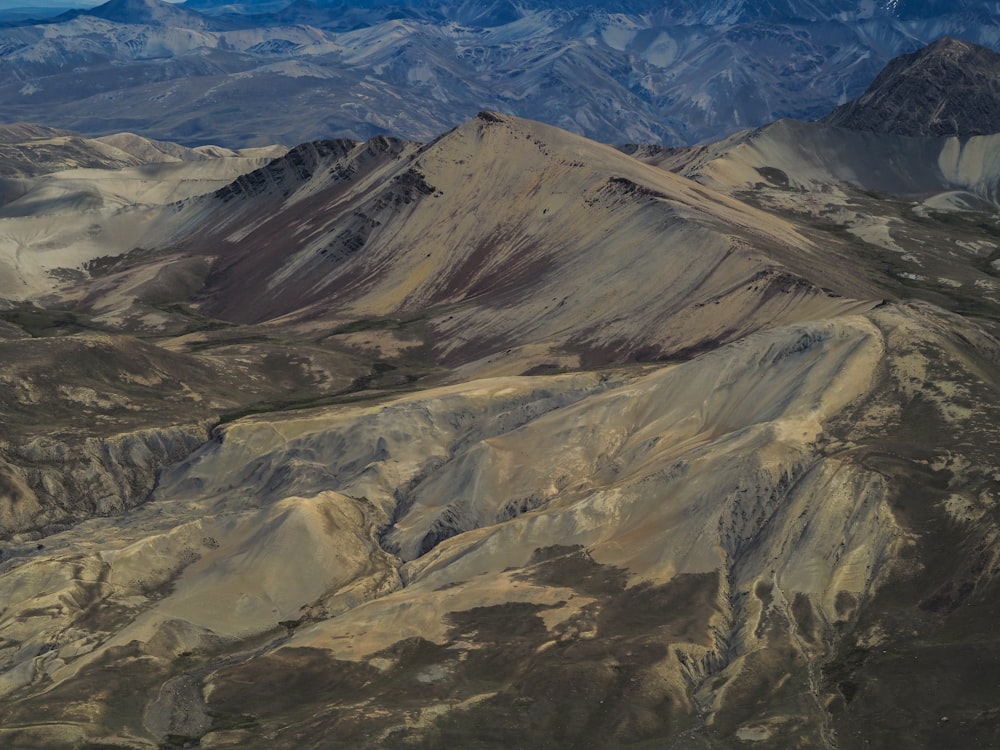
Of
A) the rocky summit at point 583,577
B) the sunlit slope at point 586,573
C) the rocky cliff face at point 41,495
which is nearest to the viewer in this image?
the rocky summit at point 583,577

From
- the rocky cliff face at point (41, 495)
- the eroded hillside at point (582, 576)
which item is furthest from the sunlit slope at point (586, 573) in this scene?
the rocky cliff face at point (41, 495)

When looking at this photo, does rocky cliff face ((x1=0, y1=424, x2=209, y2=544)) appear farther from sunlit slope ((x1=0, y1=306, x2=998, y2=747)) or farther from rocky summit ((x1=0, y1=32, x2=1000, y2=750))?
sunlit slope ((x1=0, y1=306, x2=998, y2=747))

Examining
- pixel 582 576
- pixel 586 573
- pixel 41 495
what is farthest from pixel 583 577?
pixel 41 495

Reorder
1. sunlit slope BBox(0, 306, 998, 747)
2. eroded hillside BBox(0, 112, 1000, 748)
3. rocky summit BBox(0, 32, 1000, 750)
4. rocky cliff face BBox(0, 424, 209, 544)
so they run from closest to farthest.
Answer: rocky summit BBox(0, 32, 1000, 750) < eroded hillside BBox(0, 112, 1000, 748) < sunlit slope BBox(0, 306, 998, 747) < rocky cliff face BBox(0, 424, 209, 544)

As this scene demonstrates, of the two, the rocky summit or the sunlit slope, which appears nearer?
the rocky summit

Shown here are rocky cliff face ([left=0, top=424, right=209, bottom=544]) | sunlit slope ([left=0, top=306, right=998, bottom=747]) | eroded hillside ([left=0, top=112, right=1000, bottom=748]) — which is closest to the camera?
eroded hillside ([left=0, top=112, right=1000, bottom=748])

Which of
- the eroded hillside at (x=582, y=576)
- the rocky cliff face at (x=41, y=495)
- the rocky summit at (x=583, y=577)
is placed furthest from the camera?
the rocky cliff face at (x=41, y=495)

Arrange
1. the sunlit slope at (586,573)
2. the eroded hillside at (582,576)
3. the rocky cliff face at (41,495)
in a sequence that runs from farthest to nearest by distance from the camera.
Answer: the rocky cliff face at (41,495)
the sunlit slope at (586,573)
the eroded hillside at (582,576)

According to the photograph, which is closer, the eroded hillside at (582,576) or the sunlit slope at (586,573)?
the eroded hillside at (582,576)

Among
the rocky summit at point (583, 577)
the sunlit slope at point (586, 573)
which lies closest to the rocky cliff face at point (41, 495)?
the rocky summit at point (583, 577)

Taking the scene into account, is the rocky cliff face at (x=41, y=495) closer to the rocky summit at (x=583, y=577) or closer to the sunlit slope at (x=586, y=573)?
the rocky summit at (x=583, y=577)

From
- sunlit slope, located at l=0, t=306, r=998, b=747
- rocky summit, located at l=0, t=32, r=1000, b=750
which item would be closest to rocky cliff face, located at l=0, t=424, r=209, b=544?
rocky summit, located at l=0, t=32, r=1000, b=750
